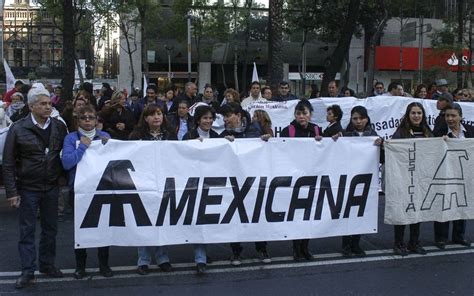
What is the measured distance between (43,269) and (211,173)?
2000mm

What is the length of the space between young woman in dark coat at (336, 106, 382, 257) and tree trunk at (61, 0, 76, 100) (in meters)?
9.16

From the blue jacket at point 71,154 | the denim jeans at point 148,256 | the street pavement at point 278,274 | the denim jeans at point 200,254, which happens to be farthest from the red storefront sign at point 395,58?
the blue jacket at point 71,154

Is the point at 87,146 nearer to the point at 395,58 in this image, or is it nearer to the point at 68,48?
the point at 68,48

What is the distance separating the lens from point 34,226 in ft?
18.2

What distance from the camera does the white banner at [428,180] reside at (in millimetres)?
6484

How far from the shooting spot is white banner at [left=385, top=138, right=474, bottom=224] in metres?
6.48

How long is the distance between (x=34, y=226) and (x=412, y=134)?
14.5 ft

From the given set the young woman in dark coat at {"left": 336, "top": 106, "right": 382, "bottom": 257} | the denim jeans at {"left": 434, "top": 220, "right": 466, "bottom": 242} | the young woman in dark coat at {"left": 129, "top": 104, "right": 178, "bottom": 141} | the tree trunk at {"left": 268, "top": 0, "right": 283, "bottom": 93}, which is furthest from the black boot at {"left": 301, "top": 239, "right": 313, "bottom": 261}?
the tree trunk at {"left": 268, "top": 0, "right": 283, "bottom": 93}

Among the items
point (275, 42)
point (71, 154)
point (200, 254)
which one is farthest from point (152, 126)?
point (275, 42)

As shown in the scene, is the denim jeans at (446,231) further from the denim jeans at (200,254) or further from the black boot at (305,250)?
the denim jeans at (200,254)

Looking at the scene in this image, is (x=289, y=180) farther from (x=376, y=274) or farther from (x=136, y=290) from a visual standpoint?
(x=136, y=290)

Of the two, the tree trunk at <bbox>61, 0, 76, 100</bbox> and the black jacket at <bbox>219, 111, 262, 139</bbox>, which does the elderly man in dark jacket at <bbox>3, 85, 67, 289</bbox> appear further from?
the tree trunk at <bbox>61, 0, 76, 100</bbox>

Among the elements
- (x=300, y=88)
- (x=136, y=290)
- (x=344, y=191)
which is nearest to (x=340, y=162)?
(x=344, y=191)

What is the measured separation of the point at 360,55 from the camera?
4094 cm
